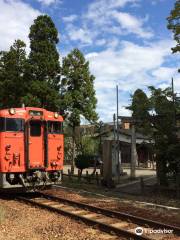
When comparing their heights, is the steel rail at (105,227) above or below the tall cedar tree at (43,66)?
below

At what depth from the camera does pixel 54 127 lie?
57.4ft

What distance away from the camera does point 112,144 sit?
22.9m

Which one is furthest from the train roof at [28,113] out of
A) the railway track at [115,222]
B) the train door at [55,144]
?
the railway track at [115,222]

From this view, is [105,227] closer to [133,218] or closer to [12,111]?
[133,218]

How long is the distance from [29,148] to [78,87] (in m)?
11.8

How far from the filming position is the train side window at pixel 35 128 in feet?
54.9

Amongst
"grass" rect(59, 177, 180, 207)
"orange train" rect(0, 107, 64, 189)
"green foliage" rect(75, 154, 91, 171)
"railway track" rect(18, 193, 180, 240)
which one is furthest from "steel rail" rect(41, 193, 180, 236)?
"green foliage" rect(75, 154, 91, 171)

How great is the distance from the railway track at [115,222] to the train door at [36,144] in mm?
1598

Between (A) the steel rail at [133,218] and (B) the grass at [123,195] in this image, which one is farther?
(B) the grass at [123,195]

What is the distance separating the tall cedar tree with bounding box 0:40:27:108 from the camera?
91.2 feet

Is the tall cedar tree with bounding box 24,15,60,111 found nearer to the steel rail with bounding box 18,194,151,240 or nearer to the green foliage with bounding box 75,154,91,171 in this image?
the green foliage with bounding box 75,154,91,171

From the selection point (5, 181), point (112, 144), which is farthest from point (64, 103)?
point (5, 181)

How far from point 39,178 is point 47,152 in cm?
112

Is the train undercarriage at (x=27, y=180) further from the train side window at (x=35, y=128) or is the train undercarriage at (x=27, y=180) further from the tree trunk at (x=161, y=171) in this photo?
the tree trunk at (x=161, y=171)
